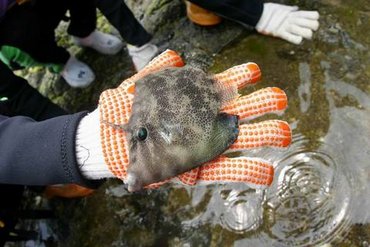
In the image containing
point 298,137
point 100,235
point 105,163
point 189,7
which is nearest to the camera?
point 105,163

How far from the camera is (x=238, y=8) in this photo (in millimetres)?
2713

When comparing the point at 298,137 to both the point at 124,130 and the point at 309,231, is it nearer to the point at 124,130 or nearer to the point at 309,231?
the point at 309,231

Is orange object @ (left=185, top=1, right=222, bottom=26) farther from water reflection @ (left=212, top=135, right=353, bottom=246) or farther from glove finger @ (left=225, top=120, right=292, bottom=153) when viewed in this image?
glove finger @ (left=225, top=120, right=292, bottom=153)

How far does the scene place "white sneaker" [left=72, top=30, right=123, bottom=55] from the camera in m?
3.26

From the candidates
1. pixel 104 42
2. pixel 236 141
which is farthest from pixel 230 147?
pixel 104 42

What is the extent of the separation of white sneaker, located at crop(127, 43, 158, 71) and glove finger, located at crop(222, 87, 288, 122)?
4.34 feet

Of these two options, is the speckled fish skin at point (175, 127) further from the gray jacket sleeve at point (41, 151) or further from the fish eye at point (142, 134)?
the gray jacket sleeve at point (41, 151)

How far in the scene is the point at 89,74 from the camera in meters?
3.18

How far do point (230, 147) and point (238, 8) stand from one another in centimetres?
132

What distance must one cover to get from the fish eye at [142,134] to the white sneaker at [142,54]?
139cm

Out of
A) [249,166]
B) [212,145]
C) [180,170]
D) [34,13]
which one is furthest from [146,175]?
[34,13]

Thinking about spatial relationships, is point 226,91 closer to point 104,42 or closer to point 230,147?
point 230,147

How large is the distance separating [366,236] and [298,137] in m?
0.58

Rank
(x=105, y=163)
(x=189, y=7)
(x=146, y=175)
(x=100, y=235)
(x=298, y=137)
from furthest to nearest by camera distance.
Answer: (x=189, y=7) < (x=100, y=235) < (x=298, y=137) < (x=105, y=163) < (x=146, y=175)
